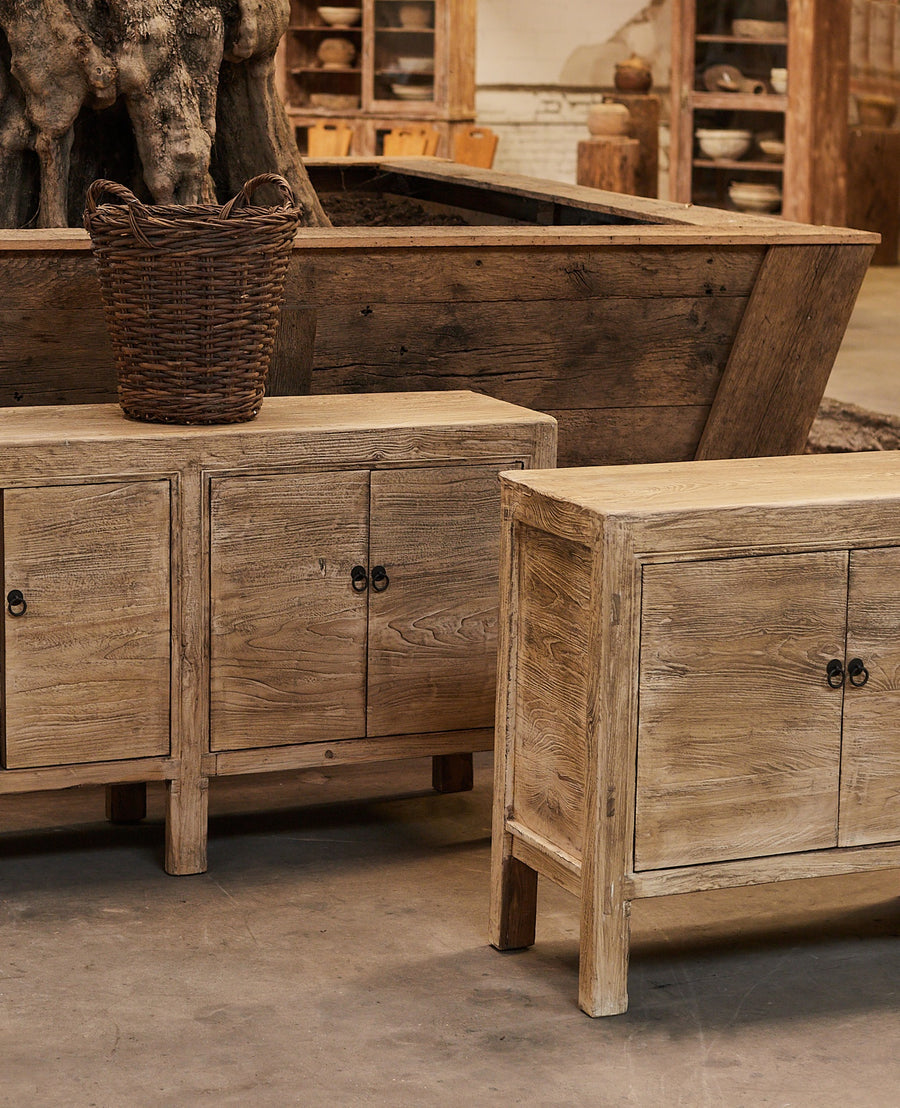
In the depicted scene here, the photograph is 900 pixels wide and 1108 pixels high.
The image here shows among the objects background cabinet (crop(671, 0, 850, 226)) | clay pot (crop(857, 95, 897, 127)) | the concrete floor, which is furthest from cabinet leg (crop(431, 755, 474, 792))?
clay pot (crop(857, 95, 897, 127))

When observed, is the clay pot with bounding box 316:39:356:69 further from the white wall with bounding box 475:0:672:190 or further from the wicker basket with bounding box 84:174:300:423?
the wicker basket with bounding box 84:174:300:423

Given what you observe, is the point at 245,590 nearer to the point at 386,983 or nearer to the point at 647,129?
the point at 386,983

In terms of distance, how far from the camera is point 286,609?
2.87m

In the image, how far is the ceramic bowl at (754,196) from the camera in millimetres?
8664

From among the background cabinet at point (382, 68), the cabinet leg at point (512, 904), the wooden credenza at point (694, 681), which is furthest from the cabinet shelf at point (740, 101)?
the cabinet leg at point (512, 904)

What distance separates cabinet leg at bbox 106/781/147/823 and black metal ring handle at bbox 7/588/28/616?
1.77 ft

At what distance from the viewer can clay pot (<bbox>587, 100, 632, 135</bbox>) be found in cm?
885

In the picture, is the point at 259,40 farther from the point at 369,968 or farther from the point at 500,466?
the point at 369,968

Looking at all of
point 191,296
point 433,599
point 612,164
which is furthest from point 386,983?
point 612,164

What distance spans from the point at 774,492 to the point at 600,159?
6.26 meters

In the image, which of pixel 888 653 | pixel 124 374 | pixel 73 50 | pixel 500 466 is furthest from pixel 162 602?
pixel 73 50

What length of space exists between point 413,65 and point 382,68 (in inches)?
7.8

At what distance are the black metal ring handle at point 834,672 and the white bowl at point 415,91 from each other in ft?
29.5

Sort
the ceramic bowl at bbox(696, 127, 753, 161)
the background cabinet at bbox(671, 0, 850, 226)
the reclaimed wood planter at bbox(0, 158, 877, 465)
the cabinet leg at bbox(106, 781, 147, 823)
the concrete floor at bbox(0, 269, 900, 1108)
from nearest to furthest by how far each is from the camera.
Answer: the concrete floor at bbox(0, 269, 900, 1108), the cabinet leg at bbox(106, 781, 147, 823), the reclaimed wood planter at bbox(0, 158, 877, 465), the background cabinet at bbox(671, 0, 850, 226), the ceramic bowl at bbox(696, 127, 753, 161)
